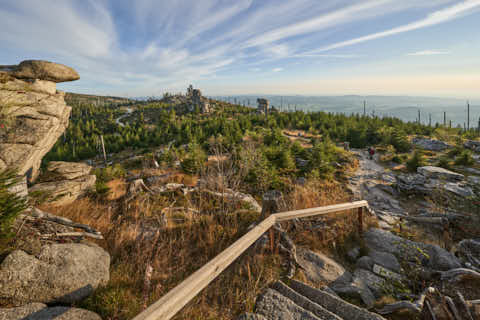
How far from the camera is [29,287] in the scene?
226 centimetres

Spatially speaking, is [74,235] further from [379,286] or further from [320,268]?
[379,286]

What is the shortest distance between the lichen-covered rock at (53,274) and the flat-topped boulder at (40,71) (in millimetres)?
7263

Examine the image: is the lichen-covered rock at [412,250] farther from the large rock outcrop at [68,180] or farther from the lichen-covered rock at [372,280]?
the large rock outcrop at [68,180]

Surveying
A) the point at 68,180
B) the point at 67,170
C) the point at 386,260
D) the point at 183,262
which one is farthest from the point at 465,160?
the point at 67,170

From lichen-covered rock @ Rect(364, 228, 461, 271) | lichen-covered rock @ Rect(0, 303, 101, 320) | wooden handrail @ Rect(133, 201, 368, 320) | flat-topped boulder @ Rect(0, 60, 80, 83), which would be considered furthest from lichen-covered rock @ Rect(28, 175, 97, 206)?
lichen-covered rock @ Rect(364, 228, 461, 271)

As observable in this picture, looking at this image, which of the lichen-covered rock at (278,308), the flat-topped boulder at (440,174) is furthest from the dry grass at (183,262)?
the flat-topped boulder at (440,174)

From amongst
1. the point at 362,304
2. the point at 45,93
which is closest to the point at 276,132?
the point at 45,93

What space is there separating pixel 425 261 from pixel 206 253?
4247 mm

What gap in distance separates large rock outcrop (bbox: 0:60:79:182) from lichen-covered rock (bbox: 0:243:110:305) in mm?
4970

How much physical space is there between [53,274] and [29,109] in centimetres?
702

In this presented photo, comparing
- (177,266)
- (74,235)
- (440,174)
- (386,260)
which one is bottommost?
(440,174)

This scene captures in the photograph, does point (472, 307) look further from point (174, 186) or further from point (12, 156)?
point (12, 156)

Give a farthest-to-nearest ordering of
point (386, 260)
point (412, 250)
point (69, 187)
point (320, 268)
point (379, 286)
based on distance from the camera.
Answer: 1. point (69, 187)
2. point (412, 250)
3. point (386, 260)
4. point (320, 268)
5. point (379, 286)

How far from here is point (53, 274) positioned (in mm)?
2441
